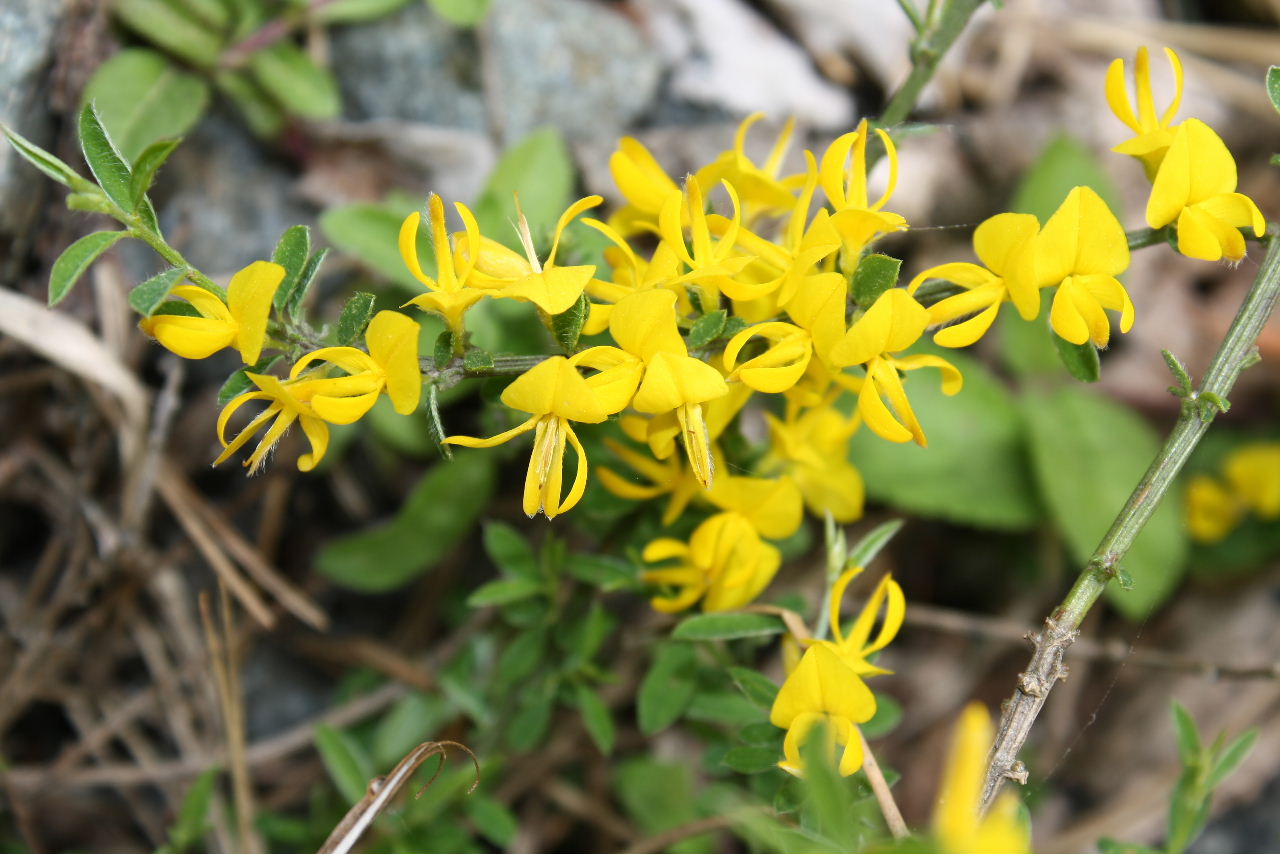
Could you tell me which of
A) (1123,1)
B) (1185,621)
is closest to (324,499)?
(1185,621)

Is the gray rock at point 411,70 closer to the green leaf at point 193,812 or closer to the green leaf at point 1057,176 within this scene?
the green leaf at point 1057,176

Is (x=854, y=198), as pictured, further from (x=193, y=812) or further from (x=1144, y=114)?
(x=193, y=812)

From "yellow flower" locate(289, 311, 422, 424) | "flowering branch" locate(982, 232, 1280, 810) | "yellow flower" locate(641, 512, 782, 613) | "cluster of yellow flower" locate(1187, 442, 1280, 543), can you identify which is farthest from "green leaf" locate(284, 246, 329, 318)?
"cluster of yellow flower" locate(1187, 442, 1280, 543)

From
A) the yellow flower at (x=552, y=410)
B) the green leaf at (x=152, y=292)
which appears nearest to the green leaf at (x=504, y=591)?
the yellow flower at (x=552, y=410)

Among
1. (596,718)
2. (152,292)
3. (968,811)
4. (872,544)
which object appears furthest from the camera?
(596,718)

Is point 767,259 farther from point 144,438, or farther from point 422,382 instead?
point 144,438

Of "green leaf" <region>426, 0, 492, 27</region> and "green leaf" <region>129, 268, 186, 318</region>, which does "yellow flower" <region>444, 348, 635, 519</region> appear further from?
"green leaf" <region>426, 0, 492, 27</region>

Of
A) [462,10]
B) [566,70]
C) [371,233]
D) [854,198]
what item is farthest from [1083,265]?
[566,70]
